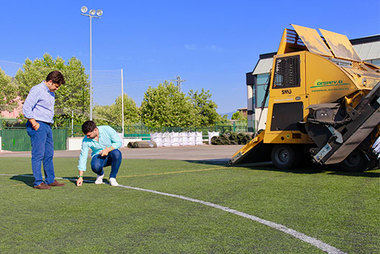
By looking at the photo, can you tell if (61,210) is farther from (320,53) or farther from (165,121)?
(165,121)

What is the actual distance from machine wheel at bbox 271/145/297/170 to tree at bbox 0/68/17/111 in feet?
126

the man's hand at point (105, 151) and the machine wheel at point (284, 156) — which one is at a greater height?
the man's hand at point (105, 151)

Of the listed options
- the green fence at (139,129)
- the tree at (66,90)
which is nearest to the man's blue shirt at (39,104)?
the green fence at (139,129)

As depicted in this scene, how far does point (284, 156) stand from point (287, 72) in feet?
6.94

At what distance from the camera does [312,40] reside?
9.87 m

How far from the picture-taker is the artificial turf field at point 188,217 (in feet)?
11.3

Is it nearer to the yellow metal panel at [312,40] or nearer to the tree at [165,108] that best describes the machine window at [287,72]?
the yellow metal panel at [312,40]

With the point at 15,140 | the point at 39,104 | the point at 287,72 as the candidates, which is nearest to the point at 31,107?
the point at 39,104

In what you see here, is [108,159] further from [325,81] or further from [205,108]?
[205,108]

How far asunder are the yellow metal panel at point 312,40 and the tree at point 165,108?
49.5 meters

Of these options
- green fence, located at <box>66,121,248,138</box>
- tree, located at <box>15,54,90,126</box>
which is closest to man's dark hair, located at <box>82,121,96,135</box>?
green fence, located at <box>66,121,248,138</box>

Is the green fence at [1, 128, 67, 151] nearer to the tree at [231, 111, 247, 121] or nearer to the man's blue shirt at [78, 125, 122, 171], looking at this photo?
the man's blue shirt at [78, 125, 122, 171]

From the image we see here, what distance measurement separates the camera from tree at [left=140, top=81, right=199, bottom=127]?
59656 mm

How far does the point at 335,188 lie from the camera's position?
6.59 meters
